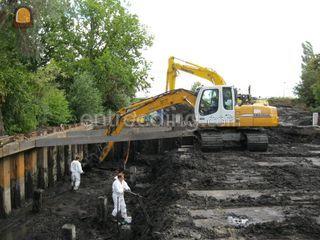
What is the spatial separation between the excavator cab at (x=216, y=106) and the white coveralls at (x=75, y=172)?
5230 millimetres

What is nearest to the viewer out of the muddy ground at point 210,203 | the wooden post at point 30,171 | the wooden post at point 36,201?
the muddy ground at point 210,203

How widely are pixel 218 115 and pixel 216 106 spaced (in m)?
0.38

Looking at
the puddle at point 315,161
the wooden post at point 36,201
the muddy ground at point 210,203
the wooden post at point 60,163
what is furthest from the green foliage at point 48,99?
the puddle at point 315,161

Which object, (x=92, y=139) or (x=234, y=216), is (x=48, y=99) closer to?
(x=92, y=139)

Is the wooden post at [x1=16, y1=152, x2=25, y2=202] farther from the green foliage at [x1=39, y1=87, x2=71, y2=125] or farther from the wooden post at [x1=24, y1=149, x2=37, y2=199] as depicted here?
the green foliage at [x1=39, y1=87, x2=71, y2=125]

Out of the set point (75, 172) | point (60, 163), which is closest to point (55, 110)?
point (60, 163)

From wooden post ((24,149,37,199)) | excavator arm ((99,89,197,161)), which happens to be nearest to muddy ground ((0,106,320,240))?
wooden post ((24,149,37,199))

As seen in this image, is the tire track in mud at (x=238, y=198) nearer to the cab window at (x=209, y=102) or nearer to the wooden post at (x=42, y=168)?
the cab window at (x=209, y=102)

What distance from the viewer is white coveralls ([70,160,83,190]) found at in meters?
Result: 19.0

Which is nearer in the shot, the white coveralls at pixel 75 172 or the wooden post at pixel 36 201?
the wooden post at pixel 36 201

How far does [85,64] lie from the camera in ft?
127

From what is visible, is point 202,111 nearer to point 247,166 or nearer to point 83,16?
point 247,166

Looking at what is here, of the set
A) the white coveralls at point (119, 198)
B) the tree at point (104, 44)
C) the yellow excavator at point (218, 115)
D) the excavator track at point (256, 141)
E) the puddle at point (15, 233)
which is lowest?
the puddle at point (15, 233)

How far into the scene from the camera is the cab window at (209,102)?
19.1 m
